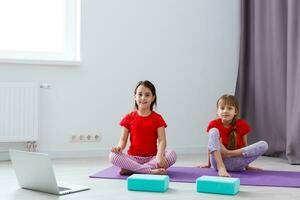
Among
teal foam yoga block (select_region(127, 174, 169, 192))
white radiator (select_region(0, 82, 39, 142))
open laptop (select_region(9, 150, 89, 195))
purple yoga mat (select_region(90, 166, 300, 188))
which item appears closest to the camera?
open laptop (select_region(9, 150, 89, 195))

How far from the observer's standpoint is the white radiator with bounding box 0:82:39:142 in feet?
10.6

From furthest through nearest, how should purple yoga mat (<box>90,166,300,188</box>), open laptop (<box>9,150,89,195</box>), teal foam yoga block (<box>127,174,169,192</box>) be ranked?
purple yoga mat (<box>90,166,300,188</box>), teal foam yoga block (<box>127,174,169,192</box>), open laptop (<box>9,150,89,195</box>)

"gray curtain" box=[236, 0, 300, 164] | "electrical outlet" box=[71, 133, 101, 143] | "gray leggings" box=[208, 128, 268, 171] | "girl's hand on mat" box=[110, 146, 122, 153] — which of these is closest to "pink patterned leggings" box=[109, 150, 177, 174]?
"girl's hand on mat" box=[110, 146, 122, 153]

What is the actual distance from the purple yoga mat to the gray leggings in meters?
0.05

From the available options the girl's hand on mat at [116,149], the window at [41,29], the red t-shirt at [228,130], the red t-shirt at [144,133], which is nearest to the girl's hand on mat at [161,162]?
the red t-shirt at [144,133]

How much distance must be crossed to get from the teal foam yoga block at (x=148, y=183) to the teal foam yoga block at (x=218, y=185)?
0.16m

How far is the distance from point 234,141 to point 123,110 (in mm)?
1143

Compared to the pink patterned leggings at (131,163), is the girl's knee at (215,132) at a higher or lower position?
higher

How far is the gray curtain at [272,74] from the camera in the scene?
3.26 metres

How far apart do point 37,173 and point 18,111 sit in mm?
1319

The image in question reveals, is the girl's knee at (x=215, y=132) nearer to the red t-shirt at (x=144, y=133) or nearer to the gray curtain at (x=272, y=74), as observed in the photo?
the red t-shirt at (x=144, y=133)

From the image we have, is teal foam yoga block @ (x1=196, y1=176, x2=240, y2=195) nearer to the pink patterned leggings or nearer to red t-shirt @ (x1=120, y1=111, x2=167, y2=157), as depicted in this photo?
the pink patterned leggings

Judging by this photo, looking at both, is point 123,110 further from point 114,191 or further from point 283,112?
point 114,191

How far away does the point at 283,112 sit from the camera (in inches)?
136
